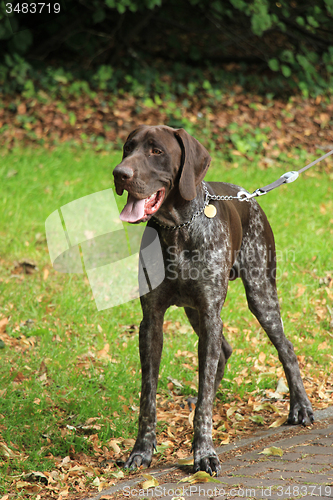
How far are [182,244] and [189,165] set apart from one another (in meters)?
0.53

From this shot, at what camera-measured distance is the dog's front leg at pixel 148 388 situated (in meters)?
3.51

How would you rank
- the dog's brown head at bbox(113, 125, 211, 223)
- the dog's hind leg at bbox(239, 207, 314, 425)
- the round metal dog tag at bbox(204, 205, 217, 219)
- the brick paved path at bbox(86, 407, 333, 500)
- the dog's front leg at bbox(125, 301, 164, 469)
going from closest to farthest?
A: the brick paved path at bbox(86, 407, 333, 500) < the dog's brown head at bbox(113, 125, 211, 223) < the dog's front leg at bbox(125, 301, 164, 469) < the round metal dog tag at bbox(204, 205, 217, 219) < the dog's hind leg at bbox(239, 207, 314, 425)

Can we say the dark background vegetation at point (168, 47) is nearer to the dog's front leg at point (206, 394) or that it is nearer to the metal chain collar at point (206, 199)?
the metal chain collar at point (206, 199)

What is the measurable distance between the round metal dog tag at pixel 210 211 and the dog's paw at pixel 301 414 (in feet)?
5.49

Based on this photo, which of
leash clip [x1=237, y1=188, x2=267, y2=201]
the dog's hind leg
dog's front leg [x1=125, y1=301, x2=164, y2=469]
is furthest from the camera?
the dog's hind leg

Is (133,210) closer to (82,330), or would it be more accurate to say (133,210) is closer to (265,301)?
(265,301)

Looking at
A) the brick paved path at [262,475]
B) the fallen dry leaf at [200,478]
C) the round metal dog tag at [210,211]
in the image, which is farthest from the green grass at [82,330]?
the round metal dog tag at [210,211]

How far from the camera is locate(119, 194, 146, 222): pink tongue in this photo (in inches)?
123

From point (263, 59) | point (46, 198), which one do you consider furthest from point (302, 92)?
point (46, 198)

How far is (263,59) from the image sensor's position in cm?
1323

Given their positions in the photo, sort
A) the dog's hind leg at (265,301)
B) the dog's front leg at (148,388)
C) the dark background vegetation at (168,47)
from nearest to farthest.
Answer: the dog's front leg at (148,388)
the dog's hind leg at (265,301)
the dark background vegetation at (168,47)

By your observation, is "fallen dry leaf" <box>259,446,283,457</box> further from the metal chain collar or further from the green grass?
the metal chain collar

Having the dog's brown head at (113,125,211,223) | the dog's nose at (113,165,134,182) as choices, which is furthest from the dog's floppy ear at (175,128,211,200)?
the dog's nose at (113,165,134,182)

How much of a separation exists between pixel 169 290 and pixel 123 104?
342 inches
